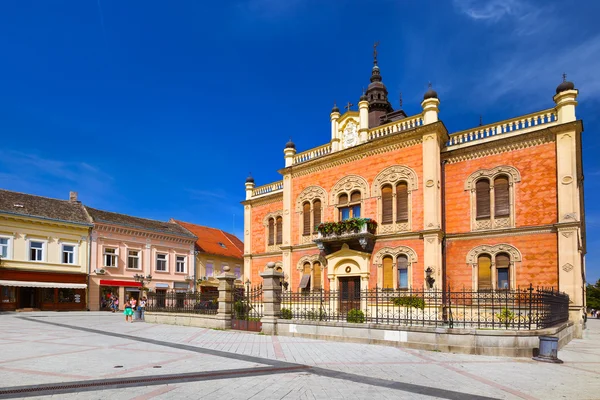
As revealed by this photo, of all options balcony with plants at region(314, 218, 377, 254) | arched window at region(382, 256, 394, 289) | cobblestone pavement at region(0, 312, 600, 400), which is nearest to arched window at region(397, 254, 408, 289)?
arched window at region(382, 256, 394, 289)

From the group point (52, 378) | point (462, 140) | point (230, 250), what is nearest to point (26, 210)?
point (230, 250)

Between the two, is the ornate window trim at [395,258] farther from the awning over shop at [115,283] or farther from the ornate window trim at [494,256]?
the awning over shop at [115,283]

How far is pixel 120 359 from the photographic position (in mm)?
11531

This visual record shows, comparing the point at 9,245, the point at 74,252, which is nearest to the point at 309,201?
the point at 74,252

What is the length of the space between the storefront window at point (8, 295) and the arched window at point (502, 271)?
3464cm

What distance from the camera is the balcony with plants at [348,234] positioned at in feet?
83.0

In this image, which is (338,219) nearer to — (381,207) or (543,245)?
(381,207)

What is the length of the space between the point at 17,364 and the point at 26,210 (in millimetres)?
29287

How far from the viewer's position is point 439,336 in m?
13.3

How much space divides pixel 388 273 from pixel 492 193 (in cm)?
719

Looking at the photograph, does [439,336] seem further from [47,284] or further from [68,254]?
[68,254]

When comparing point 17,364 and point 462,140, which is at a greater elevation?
point 462,140

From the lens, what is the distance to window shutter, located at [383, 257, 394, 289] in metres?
24.7

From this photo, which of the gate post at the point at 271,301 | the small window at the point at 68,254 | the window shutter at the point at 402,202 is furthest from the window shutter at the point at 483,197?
the small window at the point at 68,254
